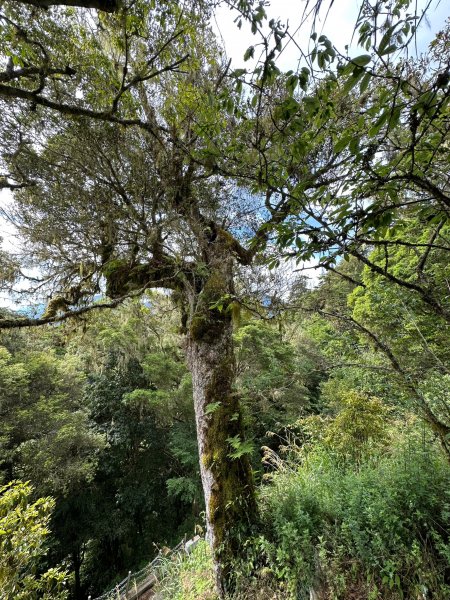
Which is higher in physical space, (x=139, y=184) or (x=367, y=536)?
(x=139, y=184)

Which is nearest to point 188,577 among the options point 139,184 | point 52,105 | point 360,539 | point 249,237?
point 360,539

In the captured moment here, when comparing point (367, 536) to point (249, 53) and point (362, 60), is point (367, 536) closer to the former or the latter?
point (362, 60)

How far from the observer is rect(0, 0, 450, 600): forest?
4.15 ft

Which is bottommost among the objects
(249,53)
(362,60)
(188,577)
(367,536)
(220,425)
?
Answer: (188,577)

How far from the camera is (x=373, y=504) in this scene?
2.13 m

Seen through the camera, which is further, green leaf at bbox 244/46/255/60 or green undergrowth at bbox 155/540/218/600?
green undergrowth at bbox 155/540/218/600

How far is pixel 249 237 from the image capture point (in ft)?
12.7

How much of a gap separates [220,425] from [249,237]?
2.32 m

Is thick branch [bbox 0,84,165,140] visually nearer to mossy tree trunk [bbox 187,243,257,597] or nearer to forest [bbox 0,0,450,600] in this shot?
forest [bbox 0,0,450,600]

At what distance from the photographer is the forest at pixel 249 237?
49.8 inches

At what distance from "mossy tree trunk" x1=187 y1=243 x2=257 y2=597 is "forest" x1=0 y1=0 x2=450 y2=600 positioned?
0.02 meters

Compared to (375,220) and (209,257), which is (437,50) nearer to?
(375,220)

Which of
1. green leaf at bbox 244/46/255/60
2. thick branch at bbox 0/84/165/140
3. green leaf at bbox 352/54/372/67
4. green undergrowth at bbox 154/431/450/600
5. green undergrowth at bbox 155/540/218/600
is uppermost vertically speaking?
thick branch at bbox 0/84/165/140

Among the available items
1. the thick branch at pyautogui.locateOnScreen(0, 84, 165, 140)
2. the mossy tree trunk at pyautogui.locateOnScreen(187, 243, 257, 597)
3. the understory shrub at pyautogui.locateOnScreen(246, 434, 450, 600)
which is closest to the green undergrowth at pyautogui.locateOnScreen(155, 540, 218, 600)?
the mossy tree trunk at pyautogui.locateOnScreen(187, 243, 257, 597)
